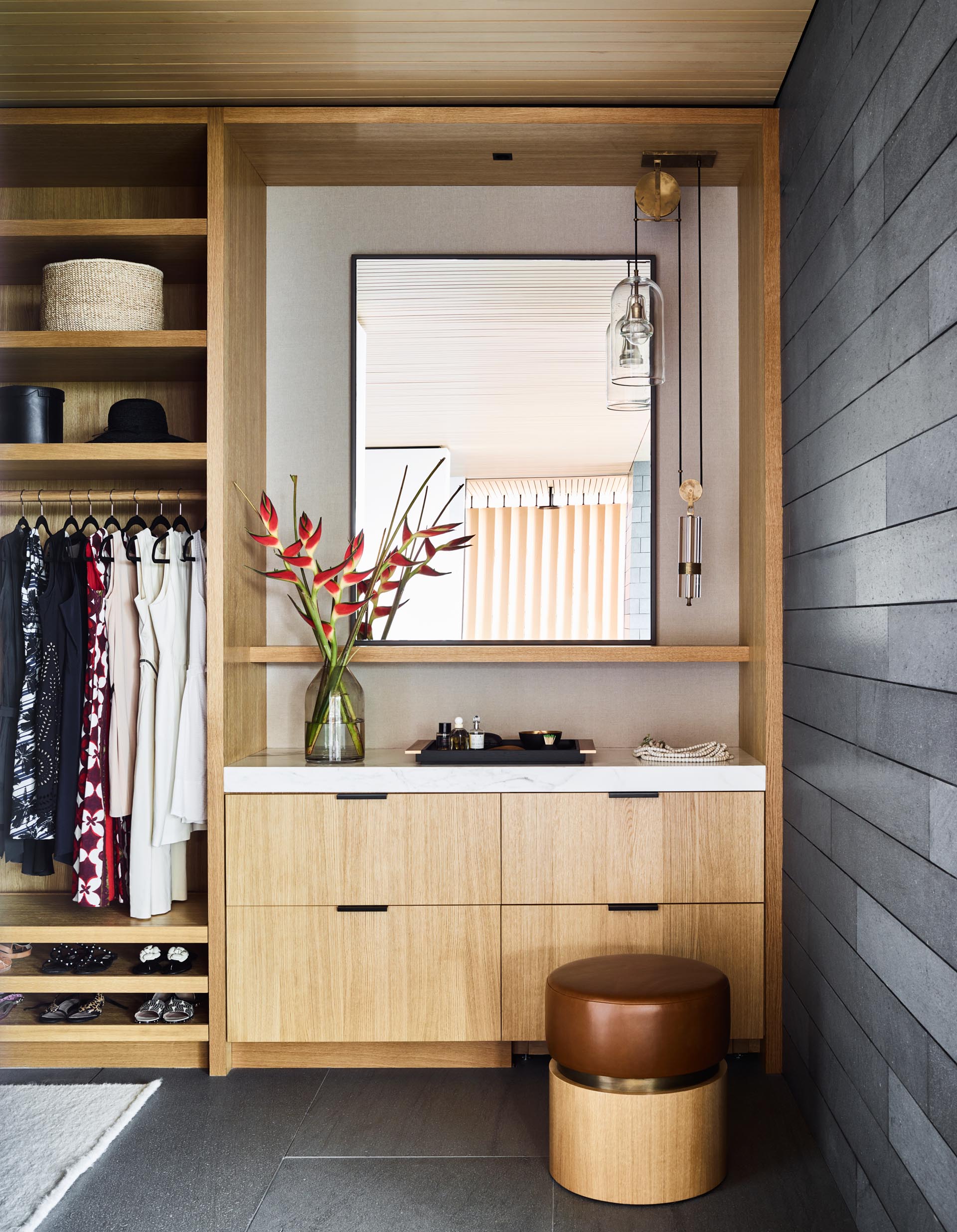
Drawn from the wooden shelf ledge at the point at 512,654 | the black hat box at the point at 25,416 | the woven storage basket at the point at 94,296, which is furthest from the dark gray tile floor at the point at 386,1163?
the woven storage basket at the point at 94,296

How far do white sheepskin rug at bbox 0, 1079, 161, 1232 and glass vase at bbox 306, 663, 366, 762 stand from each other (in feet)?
3.27

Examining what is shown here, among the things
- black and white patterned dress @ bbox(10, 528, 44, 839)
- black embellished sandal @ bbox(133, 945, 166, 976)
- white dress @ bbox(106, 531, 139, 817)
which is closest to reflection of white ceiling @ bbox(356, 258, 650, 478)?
white dress @ bbox(106, 531, 139, 817)

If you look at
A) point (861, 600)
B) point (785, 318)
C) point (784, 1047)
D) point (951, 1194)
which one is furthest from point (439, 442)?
point (951, 1194)

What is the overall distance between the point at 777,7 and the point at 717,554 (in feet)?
4.88

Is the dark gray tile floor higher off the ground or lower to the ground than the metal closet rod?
lower

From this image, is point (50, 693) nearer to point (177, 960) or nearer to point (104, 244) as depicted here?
point (177, 960)

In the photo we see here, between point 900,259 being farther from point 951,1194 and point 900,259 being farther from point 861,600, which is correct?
point 951,1194

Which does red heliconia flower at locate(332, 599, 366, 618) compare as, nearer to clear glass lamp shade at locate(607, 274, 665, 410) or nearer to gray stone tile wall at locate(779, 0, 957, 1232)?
clear glass lamp shade at locate(607, 274, 665, 410)

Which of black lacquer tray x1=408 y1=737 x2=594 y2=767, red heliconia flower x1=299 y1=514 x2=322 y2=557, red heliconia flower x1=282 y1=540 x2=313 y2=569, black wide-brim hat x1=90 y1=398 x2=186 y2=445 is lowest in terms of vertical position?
black lacquer tray x1=408 y1=737 x2=594 y2=767

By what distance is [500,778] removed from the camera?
8.89 feet

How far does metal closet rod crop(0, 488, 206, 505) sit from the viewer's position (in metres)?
3.04

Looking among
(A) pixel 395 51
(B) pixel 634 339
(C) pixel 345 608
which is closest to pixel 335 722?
(C) pixel 345 608

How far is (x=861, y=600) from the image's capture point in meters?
1.96

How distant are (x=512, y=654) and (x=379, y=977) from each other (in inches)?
38.8
